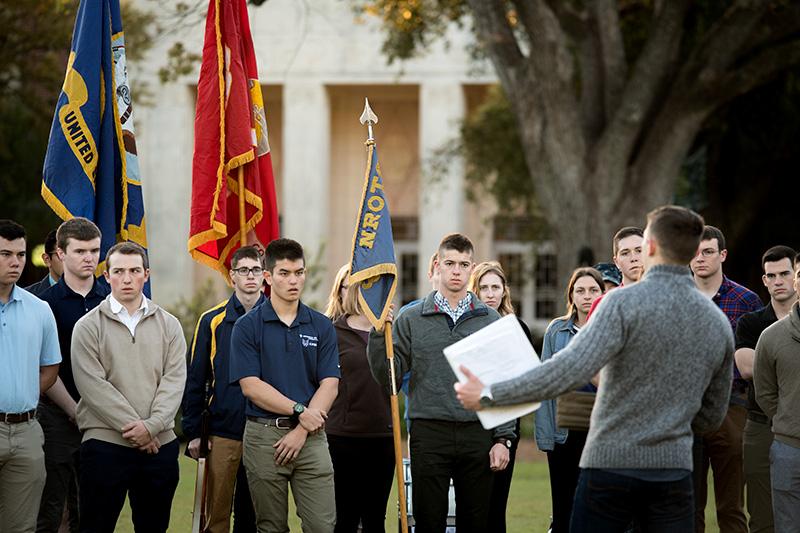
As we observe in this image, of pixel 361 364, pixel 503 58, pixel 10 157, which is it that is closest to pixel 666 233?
pixel 361 364

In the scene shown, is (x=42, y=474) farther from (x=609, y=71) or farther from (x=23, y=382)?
(x=609, y=71)

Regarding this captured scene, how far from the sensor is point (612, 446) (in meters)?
5.48

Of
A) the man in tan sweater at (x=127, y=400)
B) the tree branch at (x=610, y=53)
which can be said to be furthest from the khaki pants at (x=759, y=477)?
the tree branch at (x=610, y=53)

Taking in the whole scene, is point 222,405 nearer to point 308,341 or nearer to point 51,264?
point 308,341

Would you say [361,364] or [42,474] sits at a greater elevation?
[361,364]

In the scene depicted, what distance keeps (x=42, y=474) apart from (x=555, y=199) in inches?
433

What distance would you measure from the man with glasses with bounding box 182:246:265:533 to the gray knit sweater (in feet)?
10.4

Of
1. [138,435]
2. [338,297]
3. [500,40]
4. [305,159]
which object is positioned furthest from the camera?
[305,159]

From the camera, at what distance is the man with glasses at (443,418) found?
743cm

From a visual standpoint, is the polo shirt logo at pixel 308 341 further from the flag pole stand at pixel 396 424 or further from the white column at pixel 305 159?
the white column at pixel 305 159

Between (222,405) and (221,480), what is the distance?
0.49 m

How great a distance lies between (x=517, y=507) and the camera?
41.7ft

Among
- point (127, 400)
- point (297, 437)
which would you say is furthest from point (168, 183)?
point (297, 437)

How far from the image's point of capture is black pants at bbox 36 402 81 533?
775 cm
